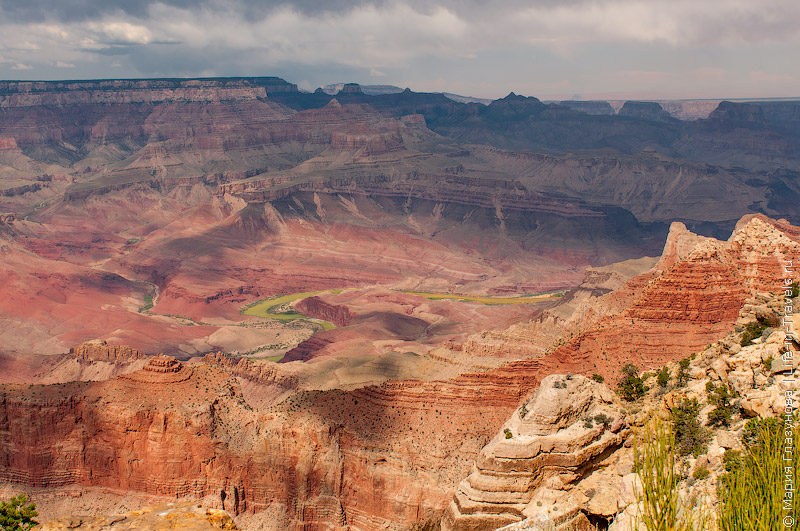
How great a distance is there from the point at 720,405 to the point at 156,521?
34.5 meters

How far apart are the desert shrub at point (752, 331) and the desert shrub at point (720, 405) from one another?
11.3 ft

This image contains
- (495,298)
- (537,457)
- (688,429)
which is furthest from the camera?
(495,298)

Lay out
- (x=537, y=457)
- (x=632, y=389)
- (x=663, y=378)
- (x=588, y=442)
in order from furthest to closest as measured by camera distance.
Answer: (x=632, y=389) → (x=663, y=378) → (x=537, y=457) → (x=588, y=442)

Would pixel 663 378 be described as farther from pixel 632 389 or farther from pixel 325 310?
pixel 325 310

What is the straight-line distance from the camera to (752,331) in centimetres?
3206

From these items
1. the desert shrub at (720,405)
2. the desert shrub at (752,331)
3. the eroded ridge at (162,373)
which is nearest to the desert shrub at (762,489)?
the desert shrub at (720,405)

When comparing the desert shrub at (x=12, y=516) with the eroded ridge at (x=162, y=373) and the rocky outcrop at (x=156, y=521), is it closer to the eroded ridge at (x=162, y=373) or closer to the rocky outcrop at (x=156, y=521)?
the rocky outcrop at (x=156, y=521)

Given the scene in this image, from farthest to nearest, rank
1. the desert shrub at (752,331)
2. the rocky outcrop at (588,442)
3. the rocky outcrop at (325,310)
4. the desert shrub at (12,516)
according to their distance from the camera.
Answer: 1. the rocky outcrop at (325,310)
2. the desert shrub at (12,516)
3. the desert shrub at (752,331)
4. the rocky outcrop at (588,442)

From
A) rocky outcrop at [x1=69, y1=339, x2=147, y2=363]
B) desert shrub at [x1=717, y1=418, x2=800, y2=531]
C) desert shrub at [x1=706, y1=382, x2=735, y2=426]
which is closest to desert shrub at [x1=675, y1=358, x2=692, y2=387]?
desert shrub at [x1=706, y1=382, x2=735, y2=426]

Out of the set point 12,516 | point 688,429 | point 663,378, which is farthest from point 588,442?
point 12,516

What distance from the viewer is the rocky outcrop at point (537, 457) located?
98.3 feet

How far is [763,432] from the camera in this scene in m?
21.8

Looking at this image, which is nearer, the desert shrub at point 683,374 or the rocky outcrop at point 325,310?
the desert shrub at point 683,374

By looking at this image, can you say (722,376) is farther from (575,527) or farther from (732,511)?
(732,511)
